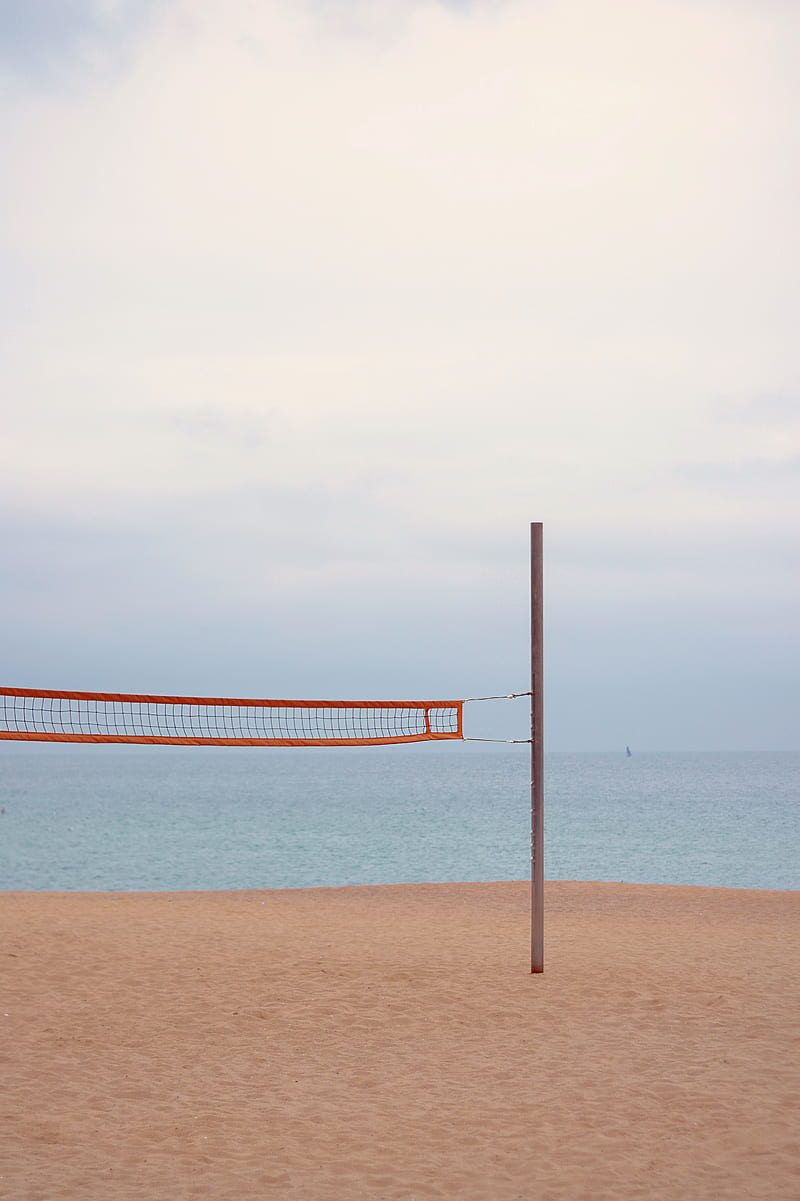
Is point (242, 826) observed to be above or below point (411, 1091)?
below

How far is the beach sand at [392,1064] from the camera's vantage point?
5.08 m

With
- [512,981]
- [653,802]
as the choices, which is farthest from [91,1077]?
[653,802]

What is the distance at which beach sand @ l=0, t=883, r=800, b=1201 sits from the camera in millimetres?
5078

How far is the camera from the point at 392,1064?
6.97 metres

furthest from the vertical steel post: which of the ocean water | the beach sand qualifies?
the ocean water

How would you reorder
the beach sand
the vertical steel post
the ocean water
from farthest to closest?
the ocean water
the vertical steel post
the beach sand

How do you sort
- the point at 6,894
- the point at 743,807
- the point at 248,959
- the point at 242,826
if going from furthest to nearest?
the point at 743,807 → the point at 242,826 → the point at 6,894 → the point at 248,959

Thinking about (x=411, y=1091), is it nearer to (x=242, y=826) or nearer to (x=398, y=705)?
(x=398, y=705)

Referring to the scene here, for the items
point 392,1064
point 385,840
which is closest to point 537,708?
point 392,1064

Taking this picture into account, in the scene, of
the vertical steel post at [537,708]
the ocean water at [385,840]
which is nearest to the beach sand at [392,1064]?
the vertical steel post at [537,708]

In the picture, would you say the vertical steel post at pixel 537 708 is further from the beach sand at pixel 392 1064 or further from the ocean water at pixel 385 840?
the ocean water at pixel 385 840

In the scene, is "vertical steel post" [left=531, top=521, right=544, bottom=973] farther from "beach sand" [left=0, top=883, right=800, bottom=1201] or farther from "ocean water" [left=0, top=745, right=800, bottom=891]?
"ocean water" [left=0, top=745, right=800, bottom=891]

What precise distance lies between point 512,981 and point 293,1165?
4.38 m

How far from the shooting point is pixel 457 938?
12094 mm
